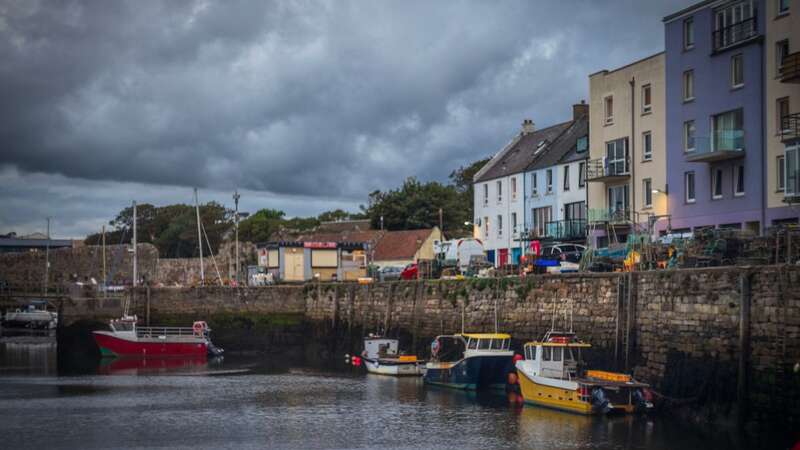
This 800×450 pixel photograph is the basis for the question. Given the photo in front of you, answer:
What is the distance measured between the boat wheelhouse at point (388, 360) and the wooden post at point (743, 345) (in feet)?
70.4

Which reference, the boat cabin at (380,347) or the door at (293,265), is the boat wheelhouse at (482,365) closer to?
the boat cabin at (380,347)

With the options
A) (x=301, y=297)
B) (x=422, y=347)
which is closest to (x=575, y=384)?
(x=422, y=347)

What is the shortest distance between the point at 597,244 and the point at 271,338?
22500mm

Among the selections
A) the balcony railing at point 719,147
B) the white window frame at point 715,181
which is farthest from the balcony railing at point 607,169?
the balcony railing at point 719,147

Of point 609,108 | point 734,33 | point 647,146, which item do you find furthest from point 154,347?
point 734,33

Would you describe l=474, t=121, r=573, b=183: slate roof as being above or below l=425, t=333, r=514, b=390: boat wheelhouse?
above

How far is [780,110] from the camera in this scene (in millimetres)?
42562

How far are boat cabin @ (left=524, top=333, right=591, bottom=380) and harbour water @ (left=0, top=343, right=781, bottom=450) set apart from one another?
1.38 metres

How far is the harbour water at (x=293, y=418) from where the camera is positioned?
31.7 metres

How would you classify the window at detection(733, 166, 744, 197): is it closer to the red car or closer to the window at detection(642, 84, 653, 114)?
the window at detection(642, 84, 653, 114)

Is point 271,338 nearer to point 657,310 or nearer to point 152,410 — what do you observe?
point 152,410

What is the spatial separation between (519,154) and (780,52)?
94.0ft

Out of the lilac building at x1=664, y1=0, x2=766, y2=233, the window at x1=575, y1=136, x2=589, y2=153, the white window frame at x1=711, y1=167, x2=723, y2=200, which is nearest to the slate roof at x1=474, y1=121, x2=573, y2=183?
the window at x1=575, y1=136, x2=589, y2=153

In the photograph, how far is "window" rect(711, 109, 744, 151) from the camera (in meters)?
44.8
